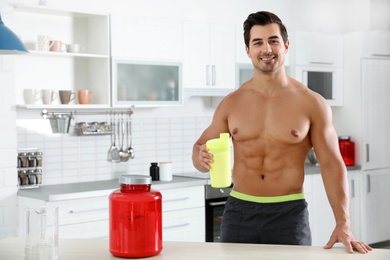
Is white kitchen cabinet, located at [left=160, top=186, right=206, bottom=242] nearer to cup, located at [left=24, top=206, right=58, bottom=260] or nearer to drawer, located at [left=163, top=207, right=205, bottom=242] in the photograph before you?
drawer, located at [left=163, top=207, right=205, bottom=242]

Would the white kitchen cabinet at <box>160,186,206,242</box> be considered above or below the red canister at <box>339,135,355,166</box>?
below

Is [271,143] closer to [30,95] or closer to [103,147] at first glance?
[30,95]

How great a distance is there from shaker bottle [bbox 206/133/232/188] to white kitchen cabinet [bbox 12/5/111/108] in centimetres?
253

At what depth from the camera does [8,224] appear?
4566 millimetres

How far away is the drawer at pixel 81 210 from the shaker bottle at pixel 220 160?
88.6 inches

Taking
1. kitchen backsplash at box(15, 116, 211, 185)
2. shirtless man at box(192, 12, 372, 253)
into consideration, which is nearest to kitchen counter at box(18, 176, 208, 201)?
kitchen backsplash at box(15, 116, 211, 185)

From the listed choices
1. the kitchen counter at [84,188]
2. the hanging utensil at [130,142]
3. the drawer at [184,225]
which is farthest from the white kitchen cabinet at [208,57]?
the drawer at [184,225]

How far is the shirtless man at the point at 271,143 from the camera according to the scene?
3014mm

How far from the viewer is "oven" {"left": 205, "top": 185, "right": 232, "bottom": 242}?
5184mm

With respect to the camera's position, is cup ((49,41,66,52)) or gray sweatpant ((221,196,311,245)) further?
cup ((49,41,66,52))

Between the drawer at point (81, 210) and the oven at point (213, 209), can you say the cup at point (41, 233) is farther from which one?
the oven at point (213, 209)

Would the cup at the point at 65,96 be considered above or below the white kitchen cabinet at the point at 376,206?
above

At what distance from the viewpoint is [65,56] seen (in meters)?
5.05

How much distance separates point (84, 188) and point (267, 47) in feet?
7.35
